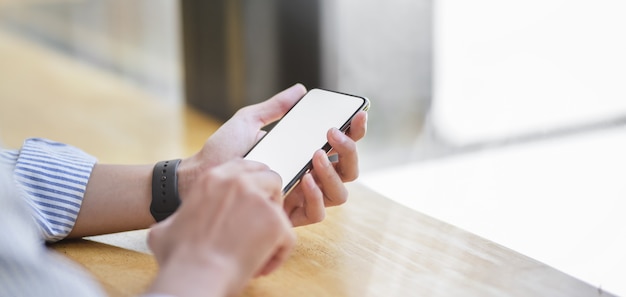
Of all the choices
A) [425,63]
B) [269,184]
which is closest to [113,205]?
[269,184]

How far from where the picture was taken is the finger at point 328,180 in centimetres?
86

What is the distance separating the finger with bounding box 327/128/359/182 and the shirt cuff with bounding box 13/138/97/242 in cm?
26

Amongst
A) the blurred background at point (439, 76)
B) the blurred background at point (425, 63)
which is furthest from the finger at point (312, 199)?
the blurred background at point (425, 63)

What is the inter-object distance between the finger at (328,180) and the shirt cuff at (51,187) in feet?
0.80

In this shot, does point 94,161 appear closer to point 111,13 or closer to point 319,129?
point 319,129

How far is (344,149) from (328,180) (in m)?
0.04

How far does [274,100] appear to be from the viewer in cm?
96

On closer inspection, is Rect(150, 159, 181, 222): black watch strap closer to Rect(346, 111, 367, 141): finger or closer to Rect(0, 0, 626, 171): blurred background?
Rect(346, 111, 367, 141): finger

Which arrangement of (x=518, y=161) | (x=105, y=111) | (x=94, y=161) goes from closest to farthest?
(x=94, y=161) < (x=518, y=161) < (x=105, y=111)

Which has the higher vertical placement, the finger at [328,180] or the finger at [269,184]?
the finger at [269,184]

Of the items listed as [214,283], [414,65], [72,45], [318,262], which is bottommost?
[72,45]

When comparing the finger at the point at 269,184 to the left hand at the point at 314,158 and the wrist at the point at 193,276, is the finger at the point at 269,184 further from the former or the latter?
the left hand at the point at 314,158

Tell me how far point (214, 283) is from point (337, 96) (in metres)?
0.40

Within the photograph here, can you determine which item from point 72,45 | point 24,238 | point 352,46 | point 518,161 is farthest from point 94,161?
point 72,45
